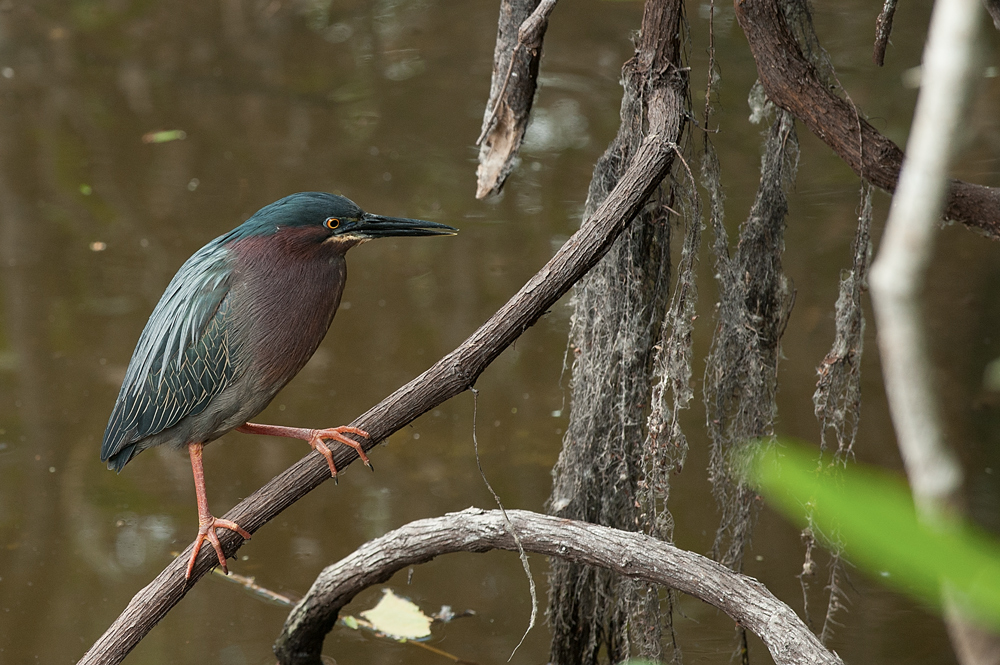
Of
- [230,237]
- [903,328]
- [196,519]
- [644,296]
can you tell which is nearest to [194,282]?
[230,237]

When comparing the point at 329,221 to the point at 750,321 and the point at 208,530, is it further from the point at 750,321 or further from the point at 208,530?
the point at 750,321

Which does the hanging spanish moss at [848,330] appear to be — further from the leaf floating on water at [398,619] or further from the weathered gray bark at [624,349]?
the leaf floating on water at [398,619]

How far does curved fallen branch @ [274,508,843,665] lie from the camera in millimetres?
1750

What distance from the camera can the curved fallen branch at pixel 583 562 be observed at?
68.9 inches

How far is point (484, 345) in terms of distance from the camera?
1.80 metres

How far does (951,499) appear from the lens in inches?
13.4

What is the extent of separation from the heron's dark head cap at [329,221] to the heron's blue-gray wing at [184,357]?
0.12 metres

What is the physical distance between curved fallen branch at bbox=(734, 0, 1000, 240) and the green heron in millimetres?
735

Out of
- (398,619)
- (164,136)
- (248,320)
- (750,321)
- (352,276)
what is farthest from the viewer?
(164,136)

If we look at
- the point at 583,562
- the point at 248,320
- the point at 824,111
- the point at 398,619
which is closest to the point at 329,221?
the point at 248,320

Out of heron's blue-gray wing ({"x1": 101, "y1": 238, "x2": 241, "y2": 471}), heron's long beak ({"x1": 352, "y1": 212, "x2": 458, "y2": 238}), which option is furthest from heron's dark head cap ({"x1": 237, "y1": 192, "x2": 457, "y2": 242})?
heron's blue-gray wing ({"x1": 101, "y1": 238, "x2": 241, "y2": 471})

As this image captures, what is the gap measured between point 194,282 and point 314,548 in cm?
150

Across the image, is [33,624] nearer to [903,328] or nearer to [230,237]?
[230,237]

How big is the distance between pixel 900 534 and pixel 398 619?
9.05 feet
